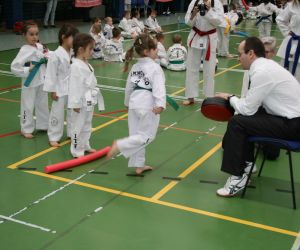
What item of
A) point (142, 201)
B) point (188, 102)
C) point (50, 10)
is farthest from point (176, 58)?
point (50, 10)

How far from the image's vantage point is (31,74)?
19.8 ft

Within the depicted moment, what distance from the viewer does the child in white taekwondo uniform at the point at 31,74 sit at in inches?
237

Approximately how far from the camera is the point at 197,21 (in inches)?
297

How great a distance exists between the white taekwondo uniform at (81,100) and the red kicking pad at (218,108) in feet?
4.33

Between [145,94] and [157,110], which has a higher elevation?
[145,94]

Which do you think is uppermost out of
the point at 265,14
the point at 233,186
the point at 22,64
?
the point at 265,14

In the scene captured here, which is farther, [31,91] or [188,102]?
[188,102]

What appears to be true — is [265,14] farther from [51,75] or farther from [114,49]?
[51,75]

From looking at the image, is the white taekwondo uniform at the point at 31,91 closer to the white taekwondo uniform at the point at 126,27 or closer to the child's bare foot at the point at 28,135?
the child's bare foot at the point at 28,135

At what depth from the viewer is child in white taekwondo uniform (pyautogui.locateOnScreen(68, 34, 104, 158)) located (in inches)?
209

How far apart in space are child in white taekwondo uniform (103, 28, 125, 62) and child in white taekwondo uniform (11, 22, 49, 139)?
527cm

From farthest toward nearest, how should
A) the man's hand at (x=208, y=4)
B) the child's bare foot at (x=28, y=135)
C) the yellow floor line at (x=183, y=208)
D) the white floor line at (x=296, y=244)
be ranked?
the man's hand at (x=208, y=4)
the child's bare foot at (x=28, y=135)
the yellow floor line at (x=183, y=208)
the white floor line at (x=296, y=244)

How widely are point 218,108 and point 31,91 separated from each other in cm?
256

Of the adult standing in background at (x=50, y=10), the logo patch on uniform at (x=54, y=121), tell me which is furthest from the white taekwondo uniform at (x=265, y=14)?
the logo patch on uniform at (x=54, y=121)
